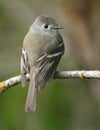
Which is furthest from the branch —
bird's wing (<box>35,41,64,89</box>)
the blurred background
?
the blurred background

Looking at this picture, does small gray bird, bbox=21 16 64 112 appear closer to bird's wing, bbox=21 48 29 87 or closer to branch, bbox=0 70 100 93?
bird's wing, bbox=21 48 29 87

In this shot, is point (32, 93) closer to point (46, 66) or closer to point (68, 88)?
point (46, 66)

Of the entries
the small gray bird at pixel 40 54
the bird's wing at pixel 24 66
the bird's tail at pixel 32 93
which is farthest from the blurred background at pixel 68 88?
the bird's tail at pixel 32 93

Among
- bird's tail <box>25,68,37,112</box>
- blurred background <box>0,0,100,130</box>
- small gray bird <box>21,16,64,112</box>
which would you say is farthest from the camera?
blurred background <box>0,0,100,130</box>

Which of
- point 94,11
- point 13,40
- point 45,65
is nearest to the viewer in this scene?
point 45,65

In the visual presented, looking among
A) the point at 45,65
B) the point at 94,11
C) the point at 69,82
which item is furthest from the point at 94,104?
the point at 45,65

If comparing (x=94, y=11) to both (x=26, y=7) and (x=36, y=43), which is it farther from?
(x=36, y=43)

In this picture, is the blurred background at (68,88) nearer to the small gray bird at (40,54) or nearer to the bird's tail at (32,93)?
the small gray bird at (40,54)
